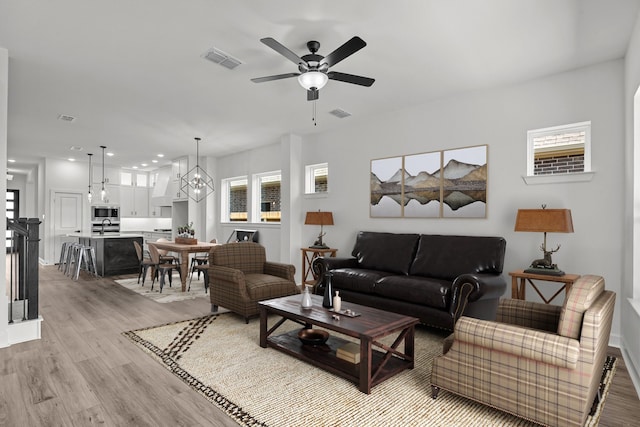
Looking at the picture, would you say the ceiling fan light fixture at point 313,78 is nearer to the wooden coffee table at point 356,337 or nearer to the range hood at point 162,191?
the wooden coffee table at point 356,337

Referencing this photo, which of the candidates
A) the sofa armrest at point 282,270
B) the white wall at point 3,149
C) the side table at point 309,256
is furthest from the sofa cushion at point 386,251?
the white wall at point 3,149

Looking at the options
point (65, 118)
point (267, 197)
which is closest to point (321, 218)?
point (267, 197)

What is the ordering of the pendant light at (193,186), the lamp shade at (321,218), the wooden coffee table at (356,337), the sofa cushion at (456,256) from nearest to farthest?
1. the wooden coffee table at (356,337)
2. the sofa cushion at (456,256)
3. the lamp shade at (321,218)
4. the pendant light at (193,186)

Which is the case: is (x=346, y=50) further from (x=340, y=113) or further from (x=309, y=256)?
(x=309, y=256)

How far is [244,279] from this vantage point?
402 centimetres

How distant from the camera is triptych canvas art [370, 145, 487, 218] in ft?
14.3

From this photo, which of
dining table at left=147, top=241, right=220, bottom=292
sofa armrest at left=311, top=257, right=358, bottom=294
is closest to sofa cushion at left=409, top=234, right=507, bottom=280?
sofa armrest at left=311, top=257, right=358, bottom=294

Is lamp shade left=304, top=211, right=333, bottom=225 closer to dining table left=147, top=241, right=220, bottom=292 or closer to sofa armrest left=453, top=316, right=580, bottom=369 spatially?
dining table left=147, top=241, right=220, bottom=292

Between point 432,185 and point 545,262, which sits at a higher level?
point 432,185

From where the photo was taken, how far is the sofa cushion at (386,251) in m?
4.54

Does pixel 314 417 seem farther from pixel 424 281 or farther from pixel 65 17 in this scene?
pixel 65 17

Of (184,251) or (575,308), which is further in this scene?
(184,251)

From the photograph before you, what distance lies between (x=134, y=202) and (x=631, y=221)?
37.2 ft

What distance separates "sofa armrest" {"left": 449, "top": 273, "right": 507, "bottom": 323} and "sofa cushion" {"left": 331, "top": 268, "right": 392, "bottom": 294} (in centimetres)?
96
